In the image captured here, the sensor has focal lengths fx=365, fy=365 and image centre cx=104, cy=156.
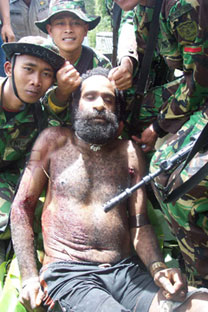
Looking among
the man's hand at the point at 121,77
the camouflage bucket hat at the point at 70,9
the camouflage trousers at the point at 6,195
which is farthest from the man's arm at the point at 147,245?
the camouflage bucket hat at the point at 70,9

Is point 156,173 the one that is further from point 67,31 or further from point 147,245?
point 67,31

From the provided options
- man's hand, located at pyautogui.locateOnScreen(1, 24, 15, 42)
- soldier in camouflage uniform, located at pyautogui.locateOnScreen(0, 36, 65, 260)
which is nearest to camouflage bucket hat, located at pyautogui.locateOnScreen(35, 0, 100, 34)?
man's hand, located at pyautogui.locateOnScreen(1, 24, 15, 42)

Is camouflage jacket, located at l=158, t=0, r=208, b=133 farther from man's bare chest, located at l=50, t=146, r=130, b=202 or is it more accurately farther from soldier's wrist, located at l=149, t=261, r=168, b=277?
soldier's wrist, located at l=149, t=261, r=168, b=277

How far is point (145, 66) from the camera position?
3.37m

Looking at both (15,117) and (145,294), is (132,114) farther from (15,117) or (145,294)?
(145,294)

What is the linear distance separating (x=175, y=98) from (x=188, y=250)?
3.81 ft

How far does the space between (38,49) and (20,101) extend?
1.73 feet

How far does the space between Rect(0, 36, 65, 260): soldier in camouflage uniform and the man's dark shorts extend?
914mm

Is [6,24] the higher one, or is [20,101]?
[6,24]

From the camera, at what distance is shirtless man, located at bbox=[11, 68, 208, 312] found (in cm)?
237

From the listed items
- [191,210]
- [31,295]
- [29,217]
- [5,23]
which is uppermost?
[5,23]

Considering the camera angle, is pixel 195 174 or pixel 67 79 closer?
pixel 195 174

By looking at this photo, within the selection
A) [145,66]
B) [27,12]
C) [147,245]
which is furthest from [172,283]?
[27,12]

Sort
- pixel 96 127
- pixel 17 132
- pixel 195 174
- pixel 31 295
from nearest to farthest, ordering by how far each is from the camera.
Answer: pixel 195 174 < pixel 31 295 < pixel 96 127 < pixel 17 132
